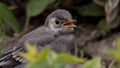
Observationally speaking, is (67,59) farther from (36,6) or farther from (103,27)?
(103,27)

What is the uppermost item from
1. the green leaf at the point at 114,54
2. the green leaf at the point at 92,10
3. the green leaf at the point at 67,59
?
the green leaf at the point at 92,10

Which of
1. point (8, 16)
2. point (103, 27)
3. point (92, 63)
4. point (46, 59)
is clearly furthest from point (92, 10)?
point (46, 59)

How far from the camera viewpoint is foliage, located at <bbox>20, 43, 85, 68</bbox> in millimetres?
1322

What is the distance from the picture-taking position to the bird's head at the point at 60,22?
3.69 metres

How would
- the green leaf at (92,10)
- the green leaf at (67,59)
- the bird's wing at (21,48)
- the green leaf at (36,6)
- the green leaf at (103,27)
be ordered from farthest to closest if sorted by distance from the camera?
the green leaf at (92,10) < the green leaf at (103,27) < the green leaf at (36,6) < the bird's wing at (21,48) < the green leaf at (67,59)

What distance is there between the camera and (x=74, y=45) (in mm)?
3691

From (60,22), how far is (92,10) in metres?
1.51

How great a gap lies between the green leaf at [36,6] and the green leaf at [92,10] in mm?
603

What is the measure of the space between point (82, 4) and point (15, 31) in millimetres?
942

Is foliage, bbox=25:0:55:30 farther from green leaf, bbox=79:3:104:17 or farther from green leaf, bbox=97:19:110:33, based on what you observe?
green leaf, bbox=97:19:110:33

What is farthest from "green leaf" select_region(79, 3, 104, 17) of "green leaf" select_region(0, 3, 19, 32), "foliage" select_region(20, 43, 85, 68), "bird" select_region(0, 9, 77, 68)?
"foliage" select_region(20, 43, 85, 68)

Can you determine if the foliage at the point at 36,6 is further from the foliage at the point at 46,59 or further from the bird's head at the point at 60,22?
the foliage at the point at 46,59

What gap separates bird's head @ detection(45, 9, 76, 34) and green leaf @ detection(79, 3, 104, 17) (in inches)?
57.1

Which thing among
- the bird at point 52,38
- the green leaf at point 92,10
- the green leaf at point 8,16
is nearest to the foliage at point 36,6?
the green leaf at point 8,16
